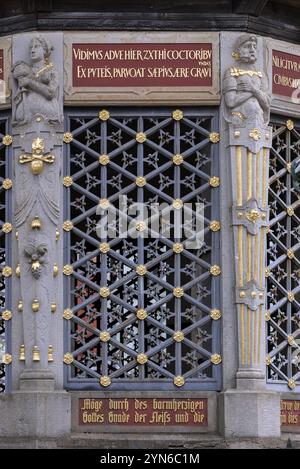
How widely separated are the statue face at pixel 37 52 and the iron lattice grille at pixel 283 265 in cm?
372

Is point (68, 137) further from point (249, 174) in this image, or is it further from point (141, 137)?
point (249, 174)

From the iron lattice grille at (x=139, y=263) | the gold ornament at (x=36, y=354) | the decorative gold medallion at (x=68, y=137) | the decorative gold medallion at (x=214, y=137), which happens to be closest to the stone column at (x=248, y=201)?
the decorative gold medallion at (x=214, y=137)

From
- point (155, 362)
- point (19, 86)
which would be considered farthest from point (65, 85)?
point (155, 362)

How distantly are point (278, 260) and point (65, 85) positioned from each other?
4116 millimetres

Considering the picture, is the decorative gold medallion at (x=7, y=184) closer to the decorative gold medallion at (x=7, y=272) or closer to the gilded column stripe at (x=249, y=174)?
the decorative gold medallion at (x=7, y=272)

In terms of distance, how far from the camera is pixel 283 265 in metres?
29.2

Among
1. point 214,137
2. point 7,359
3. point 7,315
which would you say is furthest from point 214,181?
point 7,359

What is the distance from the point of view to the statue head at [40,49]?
28219 millimetres

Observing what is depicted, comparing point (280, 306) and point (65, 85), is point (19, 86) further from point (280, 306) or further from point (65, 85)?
point (280, 306)

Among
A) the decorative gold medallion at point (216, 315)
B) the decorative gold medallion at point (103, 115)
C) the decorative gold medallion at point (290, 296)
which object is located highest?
the decorative gold medallion at point (103, 115)

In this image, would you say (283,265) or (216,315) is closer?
(216,315)

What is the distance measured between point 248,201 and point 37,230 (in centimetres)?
311

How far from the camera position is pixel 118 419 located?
27.8 m

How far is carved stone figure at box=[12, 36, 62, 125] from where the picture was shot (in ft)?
92.6
